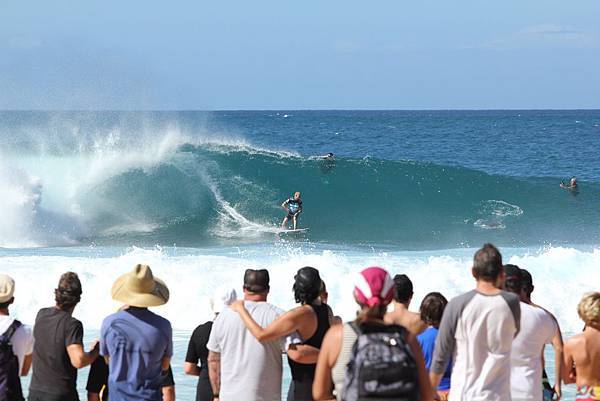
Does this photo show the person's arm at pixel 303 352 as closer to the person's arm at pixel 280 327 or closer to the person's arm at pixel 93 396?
the person's arm at pixel 280 327

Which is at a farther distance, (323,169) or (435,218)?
(323,169)

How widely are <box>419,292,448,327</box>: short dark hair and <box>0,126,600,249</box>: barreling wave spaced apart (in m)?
15.1

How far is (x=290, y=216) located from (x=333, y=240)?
1209 millimetres

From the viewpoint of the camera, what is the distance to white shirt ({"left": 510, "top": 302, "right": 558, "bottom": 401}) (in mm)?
4363

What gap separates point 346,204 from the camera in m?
24.7

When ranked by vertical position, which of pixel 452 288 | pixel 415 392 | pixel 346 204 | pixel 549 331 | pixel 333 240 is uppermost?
pixel 346 204

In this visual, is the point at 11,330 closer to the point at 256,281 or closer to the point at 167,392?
the point at 167,392

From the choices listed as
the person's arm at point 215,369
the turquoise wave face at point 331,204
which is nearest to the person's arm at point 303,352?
the person's arm at point 215,369

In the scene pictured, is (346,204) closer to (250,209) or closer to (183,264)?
(250,209)

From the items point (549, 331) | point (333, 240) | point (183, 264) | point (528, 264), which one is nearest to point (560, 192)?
point (333, 240)

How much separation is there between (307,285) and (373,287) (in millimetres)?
909

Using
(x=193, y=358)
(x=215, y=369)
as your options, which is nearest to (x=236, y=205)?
(x=193, y=358)

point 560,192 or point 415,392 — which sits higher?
point 560,192

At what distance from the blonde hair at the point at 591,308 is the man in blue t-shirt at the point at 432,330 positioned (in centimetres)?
62
